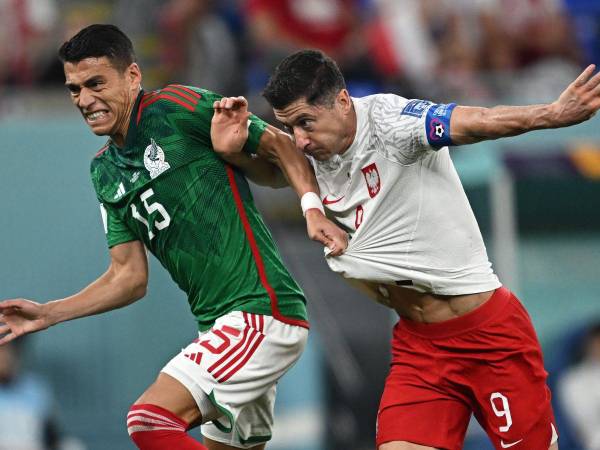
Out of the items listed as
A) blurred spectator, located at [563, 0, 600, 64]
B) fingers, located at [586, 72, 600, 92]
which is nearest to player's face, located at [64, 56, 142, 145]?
fingers, located at [586, 72, 600, 92]

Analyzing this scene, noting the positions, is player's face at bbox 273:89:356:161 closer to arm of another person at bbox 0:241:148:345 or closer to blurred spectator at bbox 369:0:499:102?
arm of another person at bbox 0:241:148:345

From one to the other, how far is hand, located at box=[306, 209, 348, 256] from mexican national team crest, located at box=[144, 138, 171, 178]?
0.73 m

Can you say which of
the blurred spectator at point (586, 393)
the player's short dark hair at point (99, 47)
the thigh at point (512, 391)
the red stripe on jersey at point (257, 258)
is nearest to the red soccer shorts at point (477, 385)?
the thigh at point (512, 391)

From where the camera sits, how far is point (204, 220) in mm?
5527

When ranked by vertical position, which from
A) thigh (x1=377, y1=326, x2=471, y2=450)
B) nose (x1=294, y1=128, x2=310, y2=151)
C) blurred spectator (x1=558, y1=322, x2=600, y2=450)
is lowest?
blurred spectator (x1=558, y1=322, x2=600, y2=450)

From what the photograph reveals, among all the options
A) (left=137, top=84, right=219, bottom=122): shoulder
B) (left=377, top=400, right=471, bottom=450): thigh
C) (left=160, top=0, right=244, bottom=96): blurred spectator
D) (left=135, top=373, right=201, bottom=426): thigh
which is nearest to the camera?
(left=135, top=373, right=201, bottom=426): thigh

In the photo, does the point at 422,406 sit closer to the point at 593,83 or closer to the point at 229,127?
the point at 229,127

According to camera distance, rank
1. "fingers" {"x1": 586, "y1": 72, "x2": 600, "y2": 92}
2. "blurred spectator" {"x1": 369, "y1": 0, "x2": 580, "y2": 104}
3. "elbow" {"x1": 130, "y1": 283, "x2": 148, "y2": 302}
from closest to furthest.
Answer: "fingers" {"x1": 586, "y1": 72, "x2": 600, "y2": 92} → "elbow" {"x1": 130, "y1": 283, "x2": 148, "y2": 302} → "blurred spectator" {"x1": 369, "y1": 0, "x2": 580, "y2": 104}

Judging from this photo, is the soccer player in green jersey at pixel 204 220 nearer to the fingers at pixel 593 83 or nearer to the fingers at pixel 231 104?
the fingers at pixel 231 104

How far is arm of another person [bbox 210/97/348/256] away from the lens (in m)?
5.36

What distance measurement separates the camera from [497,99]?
11320 mm

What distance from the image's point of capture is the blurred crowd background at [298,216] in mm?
10602

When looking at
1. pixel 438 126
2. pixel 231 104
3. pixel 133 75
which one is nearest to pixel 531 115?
pixel 438 126

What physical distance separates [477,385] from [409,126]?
135 centimetres
